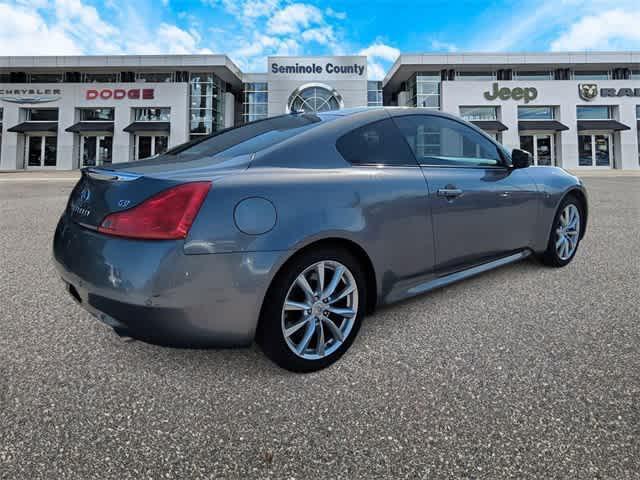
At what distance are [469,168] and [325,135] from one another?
47.9 inches

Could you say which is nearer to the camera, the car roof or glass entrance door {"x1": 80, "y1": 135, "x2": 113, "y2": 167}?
the car roof

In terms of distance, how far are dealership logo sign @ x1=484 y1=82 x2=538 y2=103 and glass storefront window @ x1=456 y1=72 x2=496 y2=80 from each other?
2.46 m

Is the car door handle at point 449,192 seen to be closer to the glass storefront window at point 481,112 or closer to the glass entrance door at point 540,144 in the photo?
the glass storefront window at point 481,112

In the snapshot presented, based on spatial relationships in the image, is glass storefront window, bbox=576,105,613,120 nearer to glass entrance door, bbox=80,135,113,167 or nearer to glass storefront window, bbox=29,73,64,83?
glass entrance door, bbox=80,135,113,167

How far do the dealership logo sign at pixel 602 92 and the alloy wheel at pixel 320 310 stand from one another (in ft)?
133

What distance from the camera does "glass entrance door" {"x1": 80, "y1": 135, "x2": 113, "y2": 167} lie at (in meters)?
34.1

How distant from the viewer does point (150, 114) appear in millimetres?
34625

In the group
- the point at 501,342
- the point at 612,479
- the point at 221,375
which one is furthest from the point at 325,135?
the point at 612,479

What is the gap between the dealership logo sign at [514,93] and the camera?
1334 inches

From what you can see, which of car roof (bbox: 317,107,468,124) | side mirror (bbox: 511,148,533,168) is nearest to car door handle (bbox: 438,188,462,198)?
car roof (bbox: 317,107,468,124)

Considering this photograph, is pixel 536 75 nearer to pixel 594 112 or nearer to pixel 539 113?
pixel 539 113

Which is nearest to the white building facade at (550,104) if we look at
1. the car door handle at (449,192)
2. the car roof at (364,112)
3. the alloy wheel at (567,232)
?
the alloy wheel at (567,232)

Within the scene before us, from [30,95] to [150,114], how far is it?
34.7 feet

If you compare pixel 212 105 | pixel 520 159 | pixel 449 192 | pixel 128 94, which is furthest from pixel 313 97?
pixel 449 192
